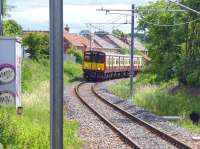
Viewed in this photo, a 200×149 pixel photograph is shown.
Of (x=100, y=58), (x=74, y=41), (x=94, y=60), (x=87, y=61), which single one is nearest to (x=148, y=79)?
(x=100, y=58)

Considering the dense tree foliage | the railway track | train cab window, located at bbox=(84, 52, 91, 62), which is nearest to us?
the railway track

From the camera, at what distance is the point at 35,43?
54.1 m

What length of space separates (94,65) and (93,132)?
36987mm

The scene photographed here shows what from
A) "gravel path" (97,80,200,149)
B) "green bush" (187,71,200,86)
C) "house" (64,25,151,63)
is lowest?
"gravel path" (97,80,200,149)

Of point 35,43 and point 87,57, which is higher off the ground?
point 35,43

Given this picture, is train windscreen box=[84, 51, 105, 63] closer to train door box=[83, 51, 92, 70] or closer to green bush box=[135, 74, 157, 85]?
train door box=[83, 51, 92, 70]

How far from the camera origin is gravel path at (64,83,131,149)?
571 inches

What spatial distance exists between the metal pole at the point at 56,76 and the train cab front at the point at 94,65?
5026 centimetres

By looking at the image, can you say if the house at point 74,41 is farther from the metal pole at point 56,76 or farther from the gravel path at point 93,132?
the metal pole at point 56,76

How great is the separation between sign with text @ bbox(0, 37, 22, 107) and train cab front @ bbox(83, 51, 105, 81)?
124 feet

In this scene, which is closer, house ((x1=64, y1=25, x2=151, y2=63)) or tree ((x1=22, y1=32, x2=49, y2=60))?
tree ((x1=22, y1=32, x2=49, y2=60))

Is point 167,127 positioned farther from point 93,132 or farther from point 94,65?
point 94,65

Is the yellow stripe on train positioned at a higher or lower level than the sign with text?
lower

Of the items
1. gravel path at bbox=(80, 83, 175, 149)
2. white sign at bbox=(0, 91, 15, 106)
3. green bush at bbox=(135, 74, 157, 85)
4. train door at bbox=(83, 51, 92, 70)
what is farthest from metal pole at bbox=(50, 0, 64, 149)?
train door at bbox=(83, 51, 92, 70)
